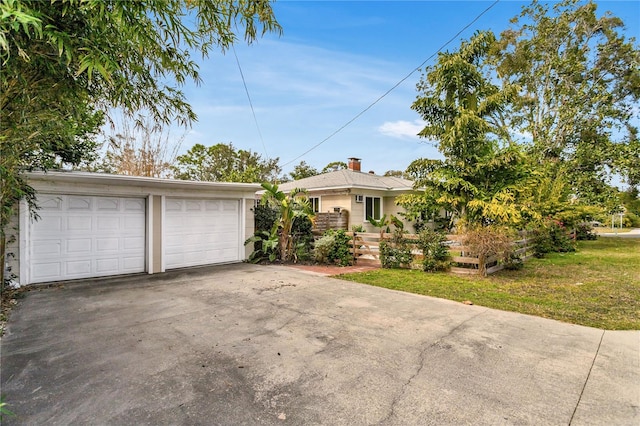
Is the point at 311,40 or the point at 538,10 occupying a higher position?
the point at 538,10

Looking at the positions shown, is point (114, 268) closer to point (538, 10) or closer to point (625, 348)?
point (625, 348)

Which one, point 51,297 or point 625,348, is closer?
point 625,348

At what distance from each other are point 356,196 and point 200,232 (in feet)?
27.3

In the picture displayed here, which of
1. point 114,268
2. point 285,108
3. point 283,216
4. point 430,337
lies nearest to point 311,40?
point 285,108

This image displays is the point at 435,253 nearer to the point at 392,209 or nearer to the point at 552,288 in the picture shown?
the point at 552,288

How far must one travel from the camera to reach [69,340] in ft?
13.7

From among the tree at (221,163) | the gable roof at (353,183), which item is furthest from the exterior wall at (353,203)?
the tree at (221,163)

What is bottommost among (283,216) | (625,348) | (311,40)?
(625,348)

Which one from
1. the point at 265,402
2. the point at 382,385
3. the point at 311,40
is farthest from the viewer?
the point at 311,40

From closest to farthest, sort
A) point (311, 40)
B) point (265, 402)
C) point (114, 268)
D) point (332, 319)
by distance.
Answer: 1. point (265, 402)
2. point (332, 319)
3. point (114, 268)
4. point (311, 40)

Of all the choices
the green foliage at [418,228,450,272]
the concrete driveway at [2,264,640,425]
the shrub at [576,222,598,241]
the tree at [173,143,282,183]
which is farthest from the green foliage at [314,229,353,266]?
the tree at [173,143,282,183]

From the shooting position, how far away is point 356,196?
52.3 feet

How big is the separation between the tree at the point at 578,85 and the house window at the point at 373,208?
26.1 feet

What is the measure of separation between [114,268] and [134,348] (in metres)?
5.44
